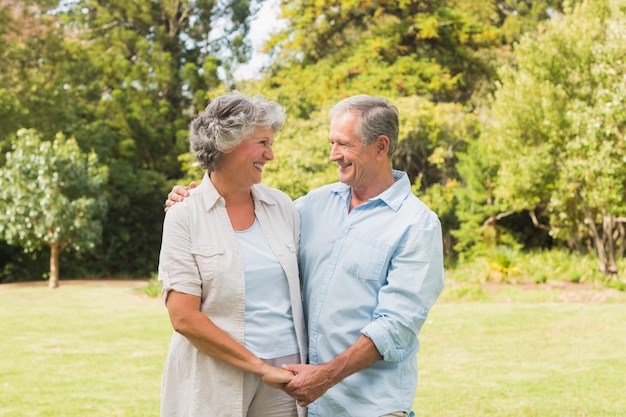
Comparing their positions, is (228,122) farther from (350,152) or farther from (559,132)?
(559,132)

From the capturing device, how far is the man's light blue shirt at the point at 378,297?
111 inches

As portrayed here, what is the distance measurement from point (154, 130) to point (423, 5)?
28.5ft

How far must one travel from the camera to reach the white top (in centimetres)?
275

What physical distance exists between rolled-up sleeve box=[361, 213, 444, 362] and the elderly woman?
30 cm

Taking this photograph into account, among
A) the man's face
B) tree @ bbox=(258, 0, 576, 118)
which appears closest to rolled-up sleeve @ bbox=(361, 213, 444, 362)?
the man's face

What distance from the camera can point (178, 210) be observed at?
2.82m

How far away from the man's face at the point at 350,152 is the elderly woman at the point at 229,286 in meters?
0.23

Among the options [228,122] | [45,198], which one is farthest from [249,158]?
[45,198]

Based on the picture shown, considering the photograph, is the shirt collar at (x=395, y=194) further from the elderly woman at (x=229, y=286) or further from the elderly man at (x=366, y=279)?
the elderly woman at (x=229, y=286)

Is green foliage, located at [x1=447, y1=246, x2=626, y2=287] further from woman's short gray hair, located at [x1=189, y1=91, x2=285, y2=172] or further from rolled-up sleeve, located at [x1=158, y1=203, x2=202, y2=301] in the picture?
rolled-up sleeve, located at [x1=158, y1=203, x2=202, y2=301]

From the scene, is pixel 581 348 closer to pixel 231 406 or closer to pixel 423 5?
pixel 231 406

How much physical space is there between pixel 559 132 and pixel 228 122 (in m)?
15.3

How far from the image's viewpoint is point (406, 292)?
9.21 ft

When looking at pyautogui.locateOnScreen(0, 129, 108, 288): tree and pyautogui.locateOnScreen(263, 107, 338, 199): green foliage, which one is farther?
pyautogui.locateOnScreen(0, 129, 108, 288): tree
